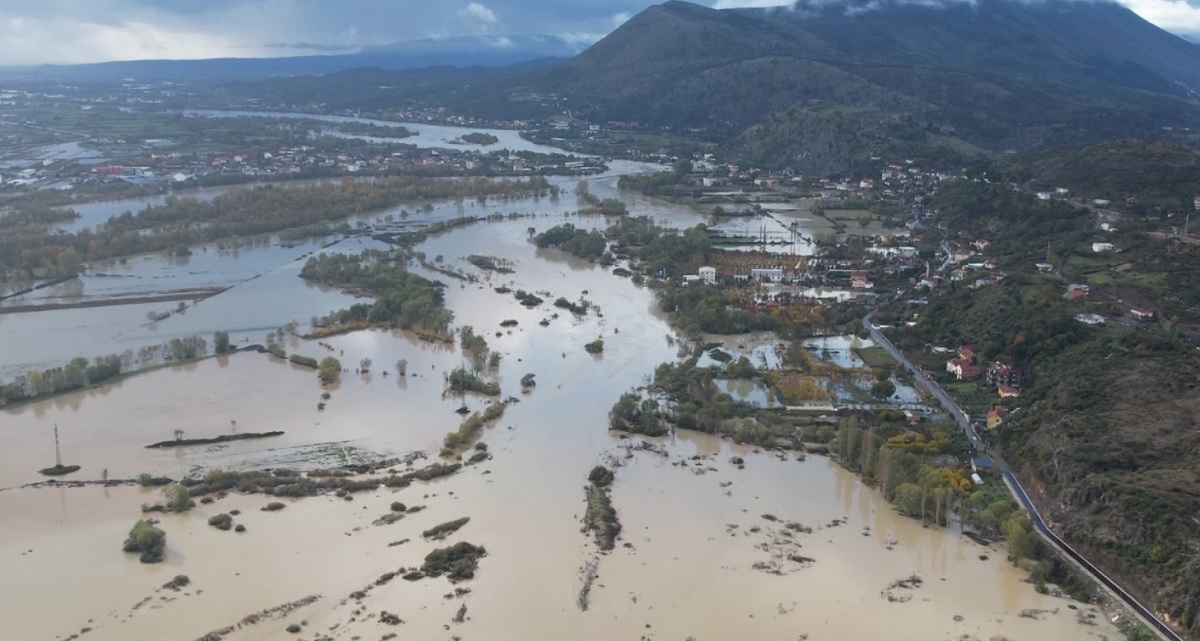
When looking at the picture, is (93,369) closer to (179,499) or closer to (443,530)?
(179,499)

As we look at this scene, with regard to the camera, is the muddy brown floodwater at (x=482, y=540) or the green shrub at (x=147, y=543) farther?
the green shrub at (x=147, y=543)

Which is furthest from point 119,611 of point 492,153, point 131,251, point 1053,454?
point 492,153

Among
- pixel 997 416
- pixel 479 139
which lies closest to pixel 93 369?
pixel 997 416

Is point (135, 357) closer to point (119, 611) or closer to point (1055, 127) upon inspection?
point (119, 611)

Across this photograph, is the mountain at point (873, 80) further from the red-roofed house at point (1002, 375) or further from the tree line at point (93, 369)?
the tree line at point (93, 369)

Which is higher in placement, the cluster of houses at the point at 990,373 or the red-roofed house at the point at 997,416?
the cluster of houses at the point at 990,373

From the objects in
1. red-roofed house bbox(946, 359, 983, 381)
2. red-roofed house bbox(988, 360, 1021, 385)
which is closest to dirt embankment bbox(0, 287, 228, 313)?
red-roofed house bbox(946, 359, 983, 381)

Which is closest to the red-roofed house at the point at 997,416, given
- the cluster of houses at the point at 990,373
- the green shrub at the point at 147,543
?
the cluster of houses at the point at 990,373
